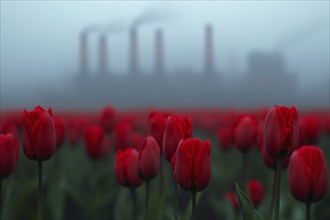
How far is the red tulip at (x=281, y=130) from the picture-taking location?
1.04 m

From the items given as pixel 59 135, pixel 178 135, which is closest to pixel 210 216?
pixel 59 135

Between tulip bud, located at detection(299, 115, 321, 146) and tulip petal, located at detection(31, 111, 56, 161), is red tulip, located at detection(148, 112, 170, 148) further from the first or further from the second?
tulip bud, located at detection(299, 115, 321, 146)

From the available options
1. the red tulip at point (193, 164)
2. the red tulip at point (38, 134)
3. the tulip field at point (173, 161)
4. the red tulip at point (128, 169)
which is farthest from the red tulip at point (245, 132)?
the red tulip at point (38, 134)

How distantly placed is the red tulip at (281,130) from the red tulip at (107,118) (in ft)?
4.48

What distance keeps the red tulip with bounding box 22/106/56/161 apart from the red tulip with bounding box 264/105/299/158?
0.52 meters

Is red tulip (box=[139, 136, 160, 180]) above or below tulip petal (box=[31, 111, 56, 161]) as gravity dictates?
below

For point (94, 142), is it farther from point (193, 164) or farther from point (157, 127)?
point (193, 164)

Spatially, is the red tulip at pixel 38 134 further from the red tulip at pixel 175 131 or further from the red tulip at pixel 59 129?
the red tulip at pixel 59 129

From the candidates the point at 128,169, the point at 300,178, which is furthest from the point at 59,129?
the point at 300,178

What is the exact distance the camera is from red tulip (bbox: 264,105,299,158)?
1040 millimetres

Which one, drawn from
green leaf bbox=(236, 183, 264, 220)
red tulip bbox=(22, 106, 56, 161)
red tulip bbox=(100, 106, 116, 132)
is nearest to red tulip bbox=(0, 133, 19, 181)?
red tulip bbox=(22, 106, 56, 161)

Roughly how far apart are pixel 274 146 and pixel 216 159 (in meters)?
2.75

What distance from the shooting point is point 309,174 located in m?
1.01

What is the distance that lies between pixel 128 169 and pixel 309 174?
56cm
